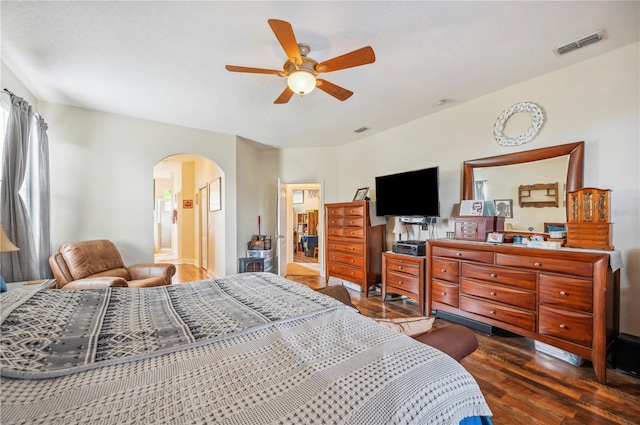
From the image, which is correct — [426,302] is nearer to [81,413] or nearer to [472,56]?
[472,56]

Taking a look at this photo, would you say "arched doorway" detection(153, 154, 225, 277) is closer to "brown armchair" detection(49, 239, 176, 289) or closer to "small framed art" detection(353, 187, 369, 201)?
"brown armchair" detection(49, 239, 176, 289)

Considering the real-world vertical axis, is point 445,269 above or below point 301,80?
below

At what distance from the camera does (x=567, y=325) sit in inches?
81.4

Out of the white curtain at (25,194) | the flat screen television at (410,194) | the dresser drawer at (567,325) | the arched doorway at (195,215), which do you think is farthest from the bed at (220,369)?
the arched doorway at (195,215)

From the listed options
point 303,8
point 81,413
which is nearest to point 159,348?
point 81,413

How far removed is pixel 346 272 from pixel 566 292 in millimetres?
2738

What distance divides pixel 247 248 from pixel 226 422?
14.2 ft

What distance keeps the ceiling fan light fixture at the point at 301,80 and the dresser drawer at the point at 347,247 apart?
8.51 ft

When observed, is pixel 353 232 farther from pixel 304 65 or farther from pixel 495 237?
pixel 304 65

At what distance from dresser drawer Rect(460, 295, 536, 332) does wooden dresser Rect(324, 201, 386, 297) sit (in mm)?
1529

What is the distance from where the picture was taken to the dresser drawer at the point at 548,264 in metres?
1.99

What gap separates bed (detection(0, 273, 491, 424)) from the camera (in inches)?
27.3

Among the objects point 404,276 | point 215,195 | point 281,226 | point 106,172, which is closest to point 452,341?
point 404,276

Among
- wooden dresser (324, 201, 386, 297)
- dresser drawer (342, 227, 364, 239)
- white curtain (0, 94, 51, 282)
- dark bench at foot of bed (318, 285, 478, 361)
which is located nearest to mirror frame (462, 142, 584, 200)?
wooden dresser (324, 201, 386, 297)
